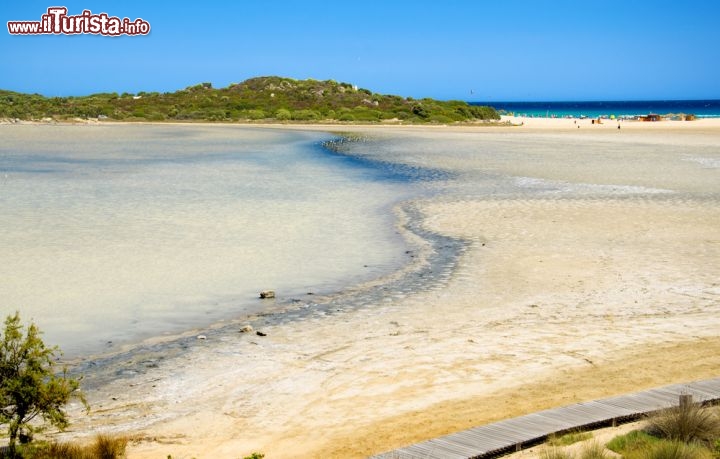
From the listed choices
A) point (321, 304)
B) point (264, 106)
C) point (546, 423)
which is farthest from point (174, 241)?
point (264, 106)

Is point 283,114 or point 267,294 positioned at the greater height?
point 283,114

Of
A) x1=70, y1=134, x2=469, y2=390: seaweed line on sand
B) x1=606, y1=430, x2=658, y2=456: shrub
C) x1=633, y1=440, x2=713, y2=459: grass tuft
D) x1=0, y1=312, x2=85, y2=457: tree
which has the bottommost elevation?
x1=70, y1=134, x2=469, y2=390: seaweed line on sand

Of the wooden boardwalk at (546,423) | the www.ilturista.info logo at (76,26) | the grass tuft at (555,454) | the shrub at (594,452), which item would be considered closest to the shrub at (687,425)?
Answer: the wooden boardwalk at (546,423)

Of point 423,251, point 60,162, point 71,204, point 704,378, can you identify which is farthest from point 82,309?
point 60,162

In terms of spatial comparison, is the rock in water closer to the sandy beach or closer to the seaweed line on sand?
the seaweed line on sand

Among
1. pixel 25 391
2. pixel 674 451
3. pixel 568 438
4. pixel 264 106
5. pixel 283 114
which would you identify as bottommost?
pixel 568 438

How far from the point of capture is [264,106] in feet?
274

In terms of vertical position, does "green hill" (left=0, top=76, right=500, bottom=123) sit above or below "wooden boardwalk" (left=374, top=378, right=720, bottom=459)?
above

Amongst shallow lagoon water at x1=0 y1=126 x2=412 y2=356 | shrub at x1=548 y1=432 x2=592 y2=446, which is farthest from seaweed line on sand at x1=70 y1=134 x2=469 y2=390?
shrub at x1=548 y1=432 x2=592 y2=446

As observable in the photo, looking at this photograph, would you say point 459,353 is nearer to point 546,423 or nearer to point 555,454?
point 546,423

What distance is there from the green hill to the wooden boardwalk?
64466 mm

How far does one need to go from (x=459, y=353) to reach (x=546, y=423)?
2301mm

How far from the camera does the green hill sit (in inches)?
2953

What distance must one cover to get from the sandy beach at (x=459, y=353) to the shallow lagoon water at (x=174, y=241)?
1319mm
